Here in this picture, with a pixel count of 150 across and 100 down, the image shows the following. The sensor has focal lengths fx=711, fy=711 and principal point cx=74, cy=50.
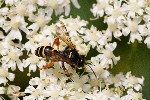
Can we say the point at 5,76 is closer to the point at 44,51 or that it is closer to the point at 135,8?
the point at 44,51

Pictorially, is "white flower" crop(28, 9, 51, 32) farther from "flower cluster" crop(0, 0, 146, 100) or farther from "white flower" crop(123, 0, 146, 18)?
"white flower" crop(123, 0, 146, 18)

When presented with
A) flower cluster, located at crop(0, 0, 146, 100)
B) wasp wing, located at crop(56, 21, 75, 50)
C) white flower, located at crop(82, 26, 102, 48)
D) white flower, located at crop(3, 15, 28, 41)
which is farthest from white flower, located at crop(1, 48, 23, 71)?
white flower, located at crop(82, 26, 102, 48)

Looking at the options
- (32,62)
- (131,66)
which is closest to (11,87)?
(32,62)

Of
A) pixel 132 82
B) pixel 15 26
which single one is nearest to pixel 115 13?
pixel 132 82

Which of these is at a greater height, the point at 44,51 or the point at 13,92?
the point at 44,51

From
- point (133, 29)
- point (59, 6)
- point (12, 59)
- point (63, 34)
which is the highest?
point (59, 6)

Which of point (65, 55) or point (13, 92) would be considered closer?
point (65, 55)

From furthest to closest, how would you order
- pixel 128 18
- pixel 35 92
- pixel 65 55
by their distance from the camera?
pixel 128 18 → pixel 35 92 → pixel 65 55

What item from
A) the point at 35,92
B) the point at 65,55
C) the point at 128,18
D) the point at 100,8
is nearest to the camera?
the point at 65,55
